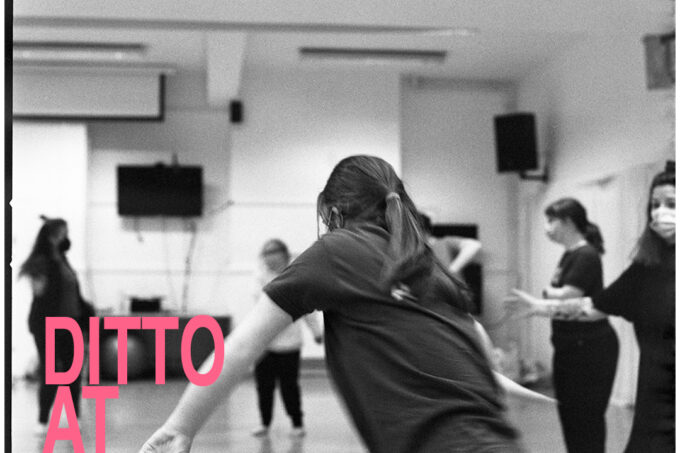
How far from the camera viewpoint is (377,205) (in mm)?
1130

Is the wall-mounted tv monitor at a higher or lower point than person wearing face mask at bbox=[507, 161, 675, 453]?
higher

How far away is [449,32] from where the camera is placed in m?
6.39

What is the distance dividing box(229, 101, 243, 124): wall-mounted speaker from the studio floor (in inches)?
105

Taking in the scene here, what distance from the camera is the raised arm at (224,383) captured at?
102cm

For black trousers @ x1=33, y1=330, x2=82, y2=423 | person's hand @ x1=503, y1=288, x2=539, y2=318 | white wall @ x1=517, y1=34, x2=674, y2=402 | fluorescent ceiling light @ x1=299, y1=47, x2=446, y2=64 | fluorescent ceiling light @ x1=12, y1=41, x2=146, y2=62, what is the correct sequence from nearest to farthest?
1. person's hand @ x1=503, y1=288, x2=539, y2=318
2. black trousers @ x1=33, y1=330, x2=82, y2=423
3. white wall @ x1=517, y1=34, x2=674, y2=402
4. fluorescent ceiling light @ x1=12, y1=41, x2=146, y2=62
5. fluorescent ceiling light @ x1=299, y1=47, x2=446, y2=64

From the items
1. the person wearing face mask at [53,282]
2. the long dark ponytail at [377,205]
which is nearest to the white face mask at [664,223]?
the long dark ponytail at [377,205]

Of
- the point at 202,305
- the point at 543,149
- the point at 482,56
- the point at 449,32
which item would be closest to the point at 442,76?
the point at 482,56

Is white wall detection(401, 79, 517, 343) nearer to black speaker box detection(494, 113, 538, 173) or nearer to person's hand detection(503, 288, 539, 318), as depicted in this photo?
black speaker box detection(494, 113, 538, 173)

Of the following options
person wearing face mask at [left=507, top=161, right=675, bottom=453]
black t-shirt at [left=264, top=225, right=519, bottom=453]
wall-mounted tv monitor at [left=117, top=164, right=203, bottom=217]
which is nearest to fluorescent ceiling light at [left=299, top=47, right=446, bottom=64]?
wall-mounted tv monitor at [left=117, top=164, right=203, bottom=217]

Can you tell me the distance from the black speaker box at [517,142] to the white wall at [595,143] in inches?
8.9

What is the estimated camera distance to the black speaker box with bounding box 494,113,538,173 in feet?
25.5

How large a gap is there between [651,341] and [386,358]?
1537 millimetres

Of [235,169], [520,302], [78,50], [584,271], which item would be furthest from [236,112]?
[520,302]

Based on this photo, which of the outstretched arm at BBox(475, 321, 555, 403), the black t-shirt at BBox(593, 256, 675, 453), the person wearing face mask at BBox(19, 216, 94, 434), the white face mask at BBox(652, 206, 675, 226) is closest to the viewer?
the outstretched arm at BBox(475, 321, 555, 403)
